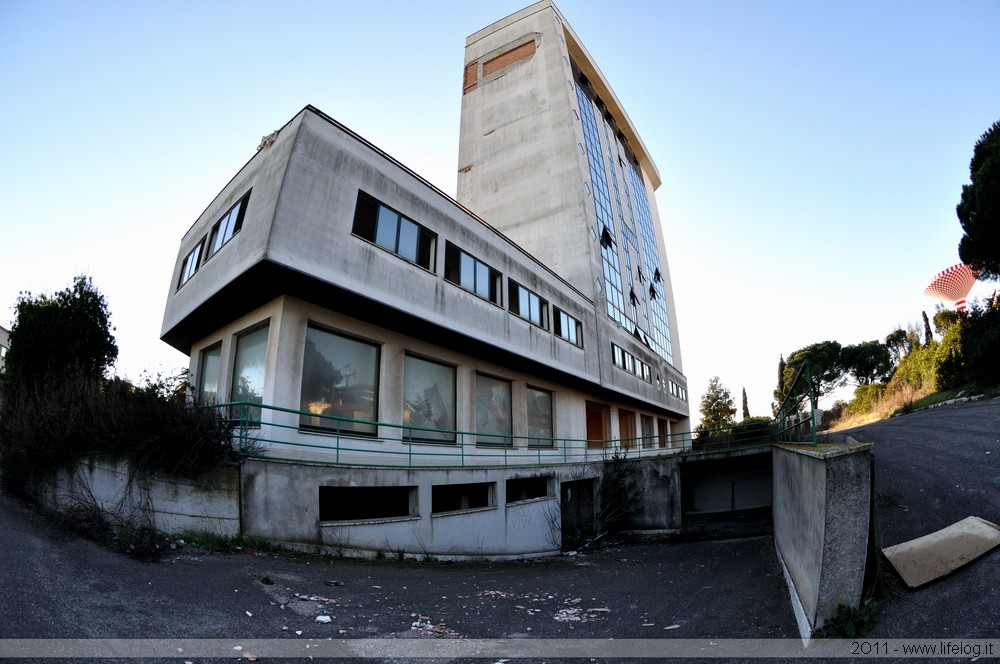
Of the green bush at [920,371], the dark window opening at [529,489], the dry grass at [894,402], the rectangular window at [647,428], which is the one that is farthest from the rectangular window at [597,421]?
the green bush at [920,371]

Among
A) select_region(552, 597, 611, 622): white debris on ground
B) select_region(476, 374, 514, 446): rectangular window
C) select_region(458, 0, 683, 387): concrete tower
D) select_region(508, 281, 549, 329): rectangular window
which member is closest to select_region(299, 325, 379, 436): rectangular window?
select_region(476, 374, 514, 446): rectangular window

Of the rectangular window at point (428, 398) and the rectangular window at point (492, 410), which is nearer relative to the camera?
the rectangular window at point (428, 398)

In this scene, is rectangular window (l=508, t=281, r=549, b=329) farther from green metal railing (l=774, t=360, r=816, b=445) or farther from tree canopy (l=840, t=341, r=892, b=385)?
tree canopy (l=840, t=341, r=892, b=385)

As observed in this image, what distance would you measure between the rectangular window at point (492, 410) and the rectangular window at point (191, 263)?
29.1 ft

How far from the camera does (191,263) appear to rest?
1532 cm

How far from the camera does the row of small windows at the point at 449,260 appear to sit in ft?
41.4

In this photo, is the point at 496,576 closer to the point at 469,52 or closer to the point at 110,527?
the point at 110,527

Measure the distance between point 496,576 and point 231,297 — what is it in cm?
854

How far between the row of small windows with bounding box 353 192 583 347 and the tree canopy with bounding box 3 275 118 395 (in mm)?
7603

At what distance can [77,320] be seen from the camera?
13727 mm

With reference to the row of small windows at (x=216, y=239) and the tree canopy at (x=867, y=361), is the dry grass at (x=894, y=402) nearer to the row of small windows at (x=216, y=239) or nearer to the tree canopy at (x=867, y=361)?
the tree canopy at (x=867, y=361)

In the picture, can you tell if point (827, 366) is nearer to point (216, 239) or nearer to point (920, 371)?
point (920, 371)

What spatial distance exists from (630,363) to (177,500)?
22.6m

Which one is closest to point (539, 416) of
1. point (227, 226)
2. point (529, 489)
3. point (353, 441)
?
point (529, 489)
